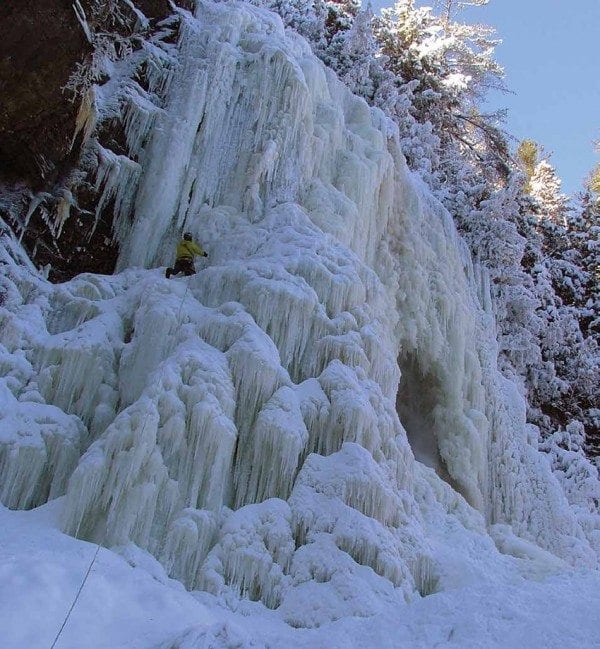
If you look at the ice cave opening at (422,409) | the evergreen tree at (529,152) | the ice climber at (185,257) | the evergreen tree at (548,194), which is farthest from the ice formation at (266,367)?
the evergreen tree at (529,152)

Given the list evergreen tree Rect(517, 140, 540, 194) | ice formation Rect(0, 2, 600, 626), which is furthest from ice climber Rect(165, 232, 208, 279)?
evergreen tree Rect(517, 140, 540, 194)

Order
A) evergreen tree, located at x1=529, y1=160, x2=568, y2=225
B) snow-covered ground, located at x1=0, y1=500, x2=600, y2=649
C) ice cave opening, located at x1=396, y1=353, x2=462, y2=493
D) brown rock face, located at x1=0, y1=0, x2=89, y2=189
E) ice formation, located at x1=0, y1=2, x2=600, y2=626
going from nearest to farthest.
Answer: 1. snow-covered ground, located at x1=0, y1=500, x2=600, y2=649
2. ice formation, located at x1=0, y1=2, x2=600, y2=626
3. brown rock face, located at x1=0, y1=0, x2=89, y2=189
4. ice cave opening, located at x1=396, y1=353, x2=462, y2=493
5. evergreen tree, located at x1=529, y1=160, x2=568, y2=225

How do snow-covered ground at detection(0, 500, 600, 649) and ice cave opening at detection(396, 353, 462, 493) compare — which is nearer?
snow-covered ground at detection(0, 500, 600, 649)

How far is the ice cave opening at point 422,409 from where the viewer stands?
35.0ft

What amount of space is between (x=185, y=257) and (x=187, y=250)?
0.10 m

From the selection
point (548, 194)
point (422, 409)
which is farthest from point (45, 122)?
point (548, 194)

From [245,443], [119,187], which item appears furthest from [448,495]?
[119,187]

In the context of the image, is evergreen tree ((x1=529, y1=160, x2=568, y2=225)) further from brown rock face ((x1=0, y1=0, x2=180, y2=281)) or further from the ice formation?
brown rock face ((x1=0, y1=0, x2=180, y2=281))

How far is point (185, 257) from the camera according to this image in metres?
7.91

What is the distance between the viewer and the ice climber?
787cm

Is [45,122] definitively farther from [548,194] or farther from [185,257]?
[548,194]

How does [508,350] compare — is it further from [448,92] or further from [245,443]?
[245,443]

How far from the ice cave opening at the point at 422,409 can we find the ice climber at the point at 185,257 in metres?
4.41

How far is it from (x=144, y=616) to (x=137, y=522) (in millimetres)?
1133
